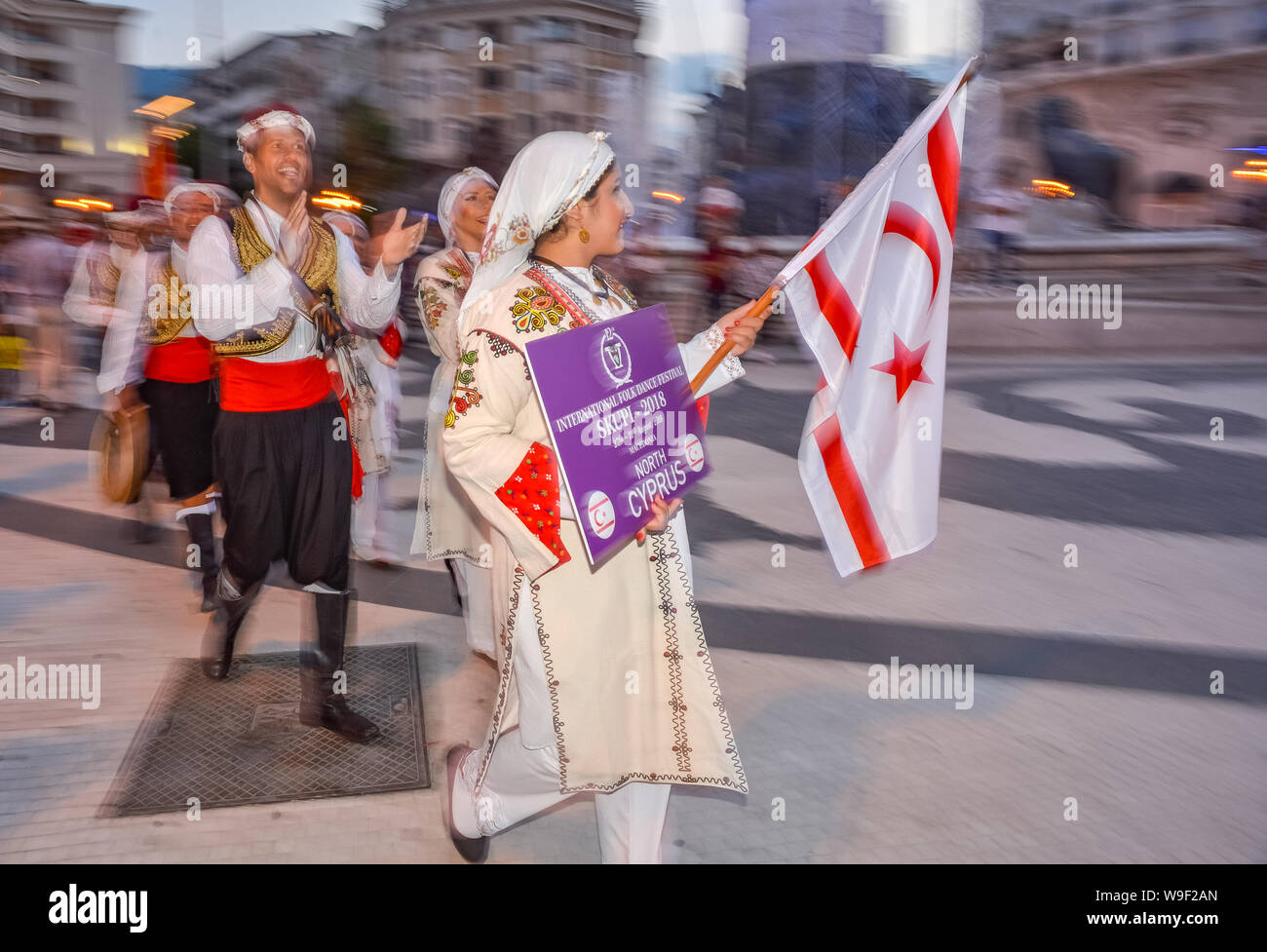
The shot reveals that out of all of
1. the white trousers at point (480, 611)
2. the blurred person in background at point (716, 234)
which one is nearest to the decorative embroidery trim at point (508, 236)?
the white trousers at point (480, 611)

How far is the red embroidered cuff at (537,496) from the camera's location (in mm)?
2650

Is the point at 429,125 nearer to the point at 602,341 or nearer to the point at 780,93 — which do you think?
the point at 780,93

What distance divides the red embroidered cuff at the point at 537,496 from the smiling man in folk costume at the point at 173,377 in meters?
2.96

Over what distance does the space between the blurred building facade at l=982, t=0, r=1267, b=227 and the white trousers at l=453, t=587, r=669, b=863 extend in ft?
99.1

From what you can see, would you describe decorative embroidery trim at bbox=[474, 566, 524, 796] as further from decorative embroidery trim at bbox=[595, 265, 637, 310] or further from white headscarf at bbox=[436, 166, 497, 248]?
white headscarf at bbox=[436, 166, 497, 248]

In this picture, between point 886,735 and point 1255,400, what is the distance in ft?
27.9

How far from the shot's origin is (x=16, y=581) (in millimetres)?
5707

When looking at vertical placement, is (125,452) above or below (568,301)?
below

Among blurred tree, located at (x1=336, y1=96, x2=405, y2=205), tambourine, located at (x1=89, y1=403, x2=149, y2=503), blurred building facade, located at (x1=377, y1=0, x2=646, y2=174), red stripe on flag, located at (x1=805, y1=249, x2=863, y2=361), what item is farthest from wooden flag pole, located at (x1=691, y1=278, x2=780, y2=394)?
blurred building facade, located at (x1=377, y1=0, x2=646, y2=174)

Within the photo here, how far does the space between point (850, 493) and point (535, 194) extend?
1186 millimetres

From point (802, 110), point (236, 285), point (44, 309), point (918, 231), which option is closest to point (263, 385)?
point (236, 285)

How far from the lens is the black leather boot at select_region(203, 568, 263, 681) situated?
13.2 ft

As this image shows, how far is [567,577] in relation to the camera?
2.77 meters

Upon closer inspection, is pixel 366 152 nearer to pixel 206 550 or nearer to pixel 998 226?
pixel 998 226
